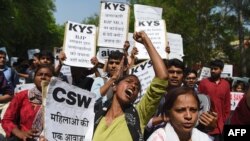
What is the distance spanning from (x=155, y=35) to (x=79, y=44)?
1.41 m

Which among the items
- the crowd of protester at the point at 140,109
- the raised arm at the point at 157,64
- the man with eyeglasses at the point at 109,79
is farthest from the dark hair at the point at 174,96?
the man with eyeglasses at the point at 109,79

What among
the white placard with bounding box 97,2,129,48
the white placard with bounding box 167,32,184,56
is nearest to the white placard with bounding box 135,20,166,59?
the white placard with bounding box 97,2,129,48

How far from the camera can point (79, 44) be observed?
8578mm

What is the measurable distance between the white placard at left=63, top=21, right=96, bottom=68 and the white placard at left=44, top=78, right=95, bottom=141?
3765 mm

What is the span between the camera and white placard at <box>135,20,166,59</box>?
9016 mm

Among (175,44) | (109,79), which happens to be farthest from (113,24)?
(109,79)

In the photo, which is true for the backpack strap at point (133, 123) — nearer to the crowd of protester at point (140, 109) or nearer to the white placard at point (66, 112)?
the crowd of protester at point (140, 109)

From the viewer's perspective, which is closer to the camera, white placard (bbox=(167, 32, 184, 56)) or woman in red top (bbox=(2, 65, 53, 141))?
woman in red top (bbox=(2, 65, 53, 141))

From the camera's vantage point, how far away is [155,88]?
4.19 meters

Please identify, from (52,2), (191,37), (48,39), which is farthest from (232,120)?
(52,2)

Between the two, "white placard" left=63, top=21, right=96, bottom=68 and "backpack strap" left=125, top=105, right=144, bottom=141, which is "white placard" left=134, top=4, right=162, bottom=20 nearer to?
"white placard" left=63, top=21, right=96, bottom=68

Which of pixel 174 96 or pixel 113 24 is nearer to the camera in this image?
pixel 174 96

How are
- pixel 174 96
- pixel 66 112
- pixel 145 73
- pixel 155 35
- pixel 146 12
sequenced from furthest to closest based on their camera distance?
pixel 146 12, pixel 155 35, pixel 145 73, pixel 66 112, pixel 174 96

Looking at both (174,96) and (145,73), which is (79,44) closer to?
(145,73)
